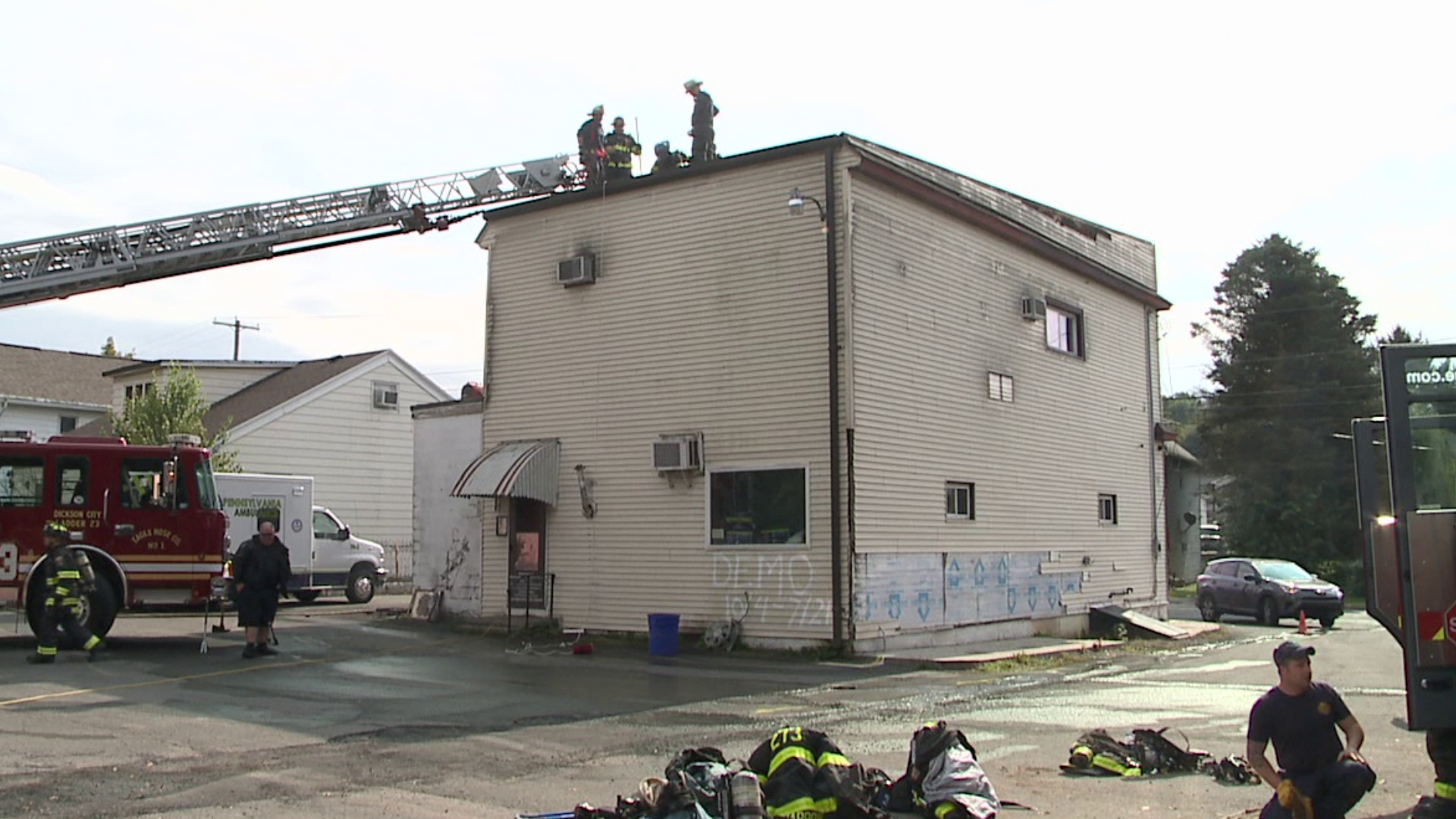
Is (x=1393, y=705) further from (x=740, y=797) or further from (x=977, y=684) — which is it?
(x=740, y=797)

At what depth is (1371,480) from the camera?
7.34 metres

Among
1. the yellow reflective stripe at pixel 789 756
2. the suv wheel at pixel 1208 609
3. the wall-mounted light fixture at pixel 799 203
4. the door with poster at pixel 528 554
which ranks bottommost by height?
the suv wheel at pixel 1208 609

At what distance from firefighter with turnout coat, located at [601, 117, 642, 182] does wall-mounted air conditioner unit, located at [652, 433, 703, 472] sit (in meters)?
5.03

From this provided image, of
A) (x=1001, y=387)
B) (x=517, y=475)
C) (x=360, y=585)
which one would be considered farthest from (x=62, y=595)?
(x=1001, y=387)

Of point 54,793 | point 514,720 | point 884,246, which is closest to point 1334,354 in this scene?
point 884,246

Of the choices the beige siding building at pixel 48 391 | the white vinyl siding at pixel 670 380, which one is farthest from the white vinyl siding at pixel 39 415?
the white vinyl siding at pixel 670 380

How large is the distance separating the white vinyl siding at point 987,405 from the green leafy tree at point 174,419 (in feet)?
66.1

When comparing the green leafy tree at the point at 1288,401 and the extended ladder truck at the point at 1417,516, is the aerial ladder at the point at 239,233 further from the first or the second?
the green leafy tree at the point at 1288,401

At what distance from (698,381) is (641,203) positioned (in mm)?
3247

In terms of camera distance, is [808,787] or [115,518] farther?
[115,518]

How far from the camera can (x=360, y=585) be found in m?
28.0

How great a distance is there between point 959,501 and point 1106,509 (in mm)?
6313

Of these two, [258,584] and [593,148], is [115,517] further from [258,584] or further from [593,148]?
[593,148]

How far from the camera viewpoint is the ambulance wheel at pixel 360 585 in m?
27.8
